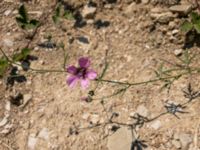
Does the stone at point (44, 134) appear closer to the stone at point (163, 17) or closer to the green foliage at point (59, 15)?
the green foliage at point (59, 15)

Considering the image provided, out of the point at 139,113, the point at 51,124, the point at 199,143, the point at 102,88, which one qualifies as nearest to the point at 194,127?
the point at 199,143

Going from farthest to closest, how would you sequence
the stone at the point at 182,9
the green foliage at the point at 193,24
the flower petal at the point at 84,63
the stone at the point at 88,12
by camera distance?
the stone at the point at 88,12 → the stone at the point at 182,9 → the green foliage at the point at 193,24 → the flower petal at the point at 84,63

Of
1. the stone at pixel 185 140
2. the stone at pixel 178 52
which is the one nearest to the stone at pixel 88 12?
the stone at pixel 178 52

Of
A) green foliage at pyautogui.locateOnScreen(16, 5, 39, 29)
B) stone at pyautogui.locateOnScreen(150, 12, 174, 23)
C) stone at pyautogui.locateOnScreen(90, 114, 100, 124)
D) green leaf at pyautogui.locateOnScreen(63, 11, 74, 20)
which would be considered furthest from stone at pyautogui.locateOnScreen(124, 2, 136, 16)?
stone at pyautogui.locateOnScreen(90, 114, 100, 124)

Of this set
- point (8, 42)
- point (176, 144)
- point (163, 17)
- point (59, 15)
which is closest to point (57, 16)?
point (59, 15)

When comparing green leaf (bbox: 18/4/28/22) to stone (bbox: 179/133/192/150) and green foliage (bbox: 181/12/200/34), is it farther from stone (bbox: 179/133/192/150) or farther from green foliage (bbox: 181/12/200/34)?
stone (bbox: 179/133/192/150)
